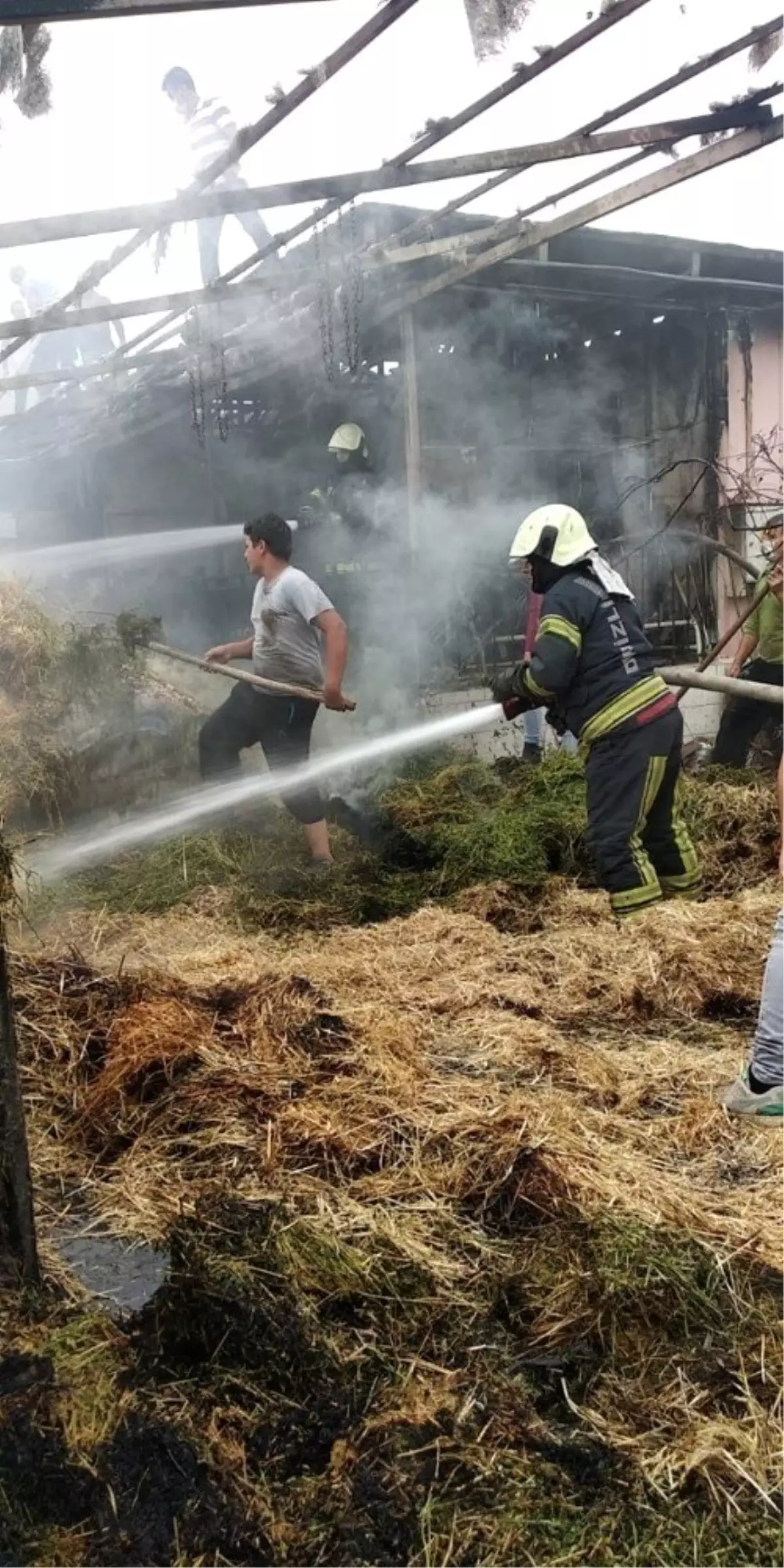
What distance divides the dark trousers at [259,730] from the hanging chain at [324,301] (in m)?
2.93

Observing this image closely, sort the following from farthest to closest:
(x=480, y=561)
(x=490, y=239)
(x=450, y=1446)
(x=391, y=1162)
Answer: (x=480, y=561), (x=490, y=239), (x=391, y=1162), (x=450, y=1446)

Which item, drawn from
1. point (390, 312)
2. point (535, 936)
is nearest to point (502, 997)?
point (535, 936)

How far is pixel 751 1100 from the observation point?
3.49 metres

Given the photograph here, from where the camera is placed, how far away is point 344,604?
10.2m

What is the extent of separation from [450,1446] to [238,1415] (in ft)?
1.41

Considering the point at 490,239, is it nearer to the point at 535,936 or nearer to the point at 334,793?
the point at 334,793

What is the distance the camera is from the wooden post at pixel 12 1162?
248 centimetres

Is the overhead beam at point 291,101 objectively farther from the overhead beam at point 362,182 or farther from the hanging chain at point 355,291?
the hanging chain at point 355,291

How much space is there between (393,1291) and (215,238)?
7.22 m

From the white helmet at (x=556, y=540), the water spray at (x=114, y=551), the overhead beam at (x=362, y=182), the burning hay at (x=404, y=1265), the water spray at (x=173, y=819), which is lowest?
the water spray at (x=173, y=819)

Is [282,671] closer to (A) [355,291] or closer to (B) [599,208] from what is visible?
(A) [355,291]

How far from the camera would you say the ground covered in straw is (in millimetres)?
1984

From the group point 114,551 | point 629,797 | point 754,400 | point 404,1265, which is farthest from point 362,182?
point 754,400

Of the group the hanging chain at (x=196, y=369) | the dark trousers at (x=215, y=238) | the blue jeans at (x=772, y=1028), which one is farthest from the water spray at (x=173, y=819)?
the blue jeans at (x=772, y=1028)
